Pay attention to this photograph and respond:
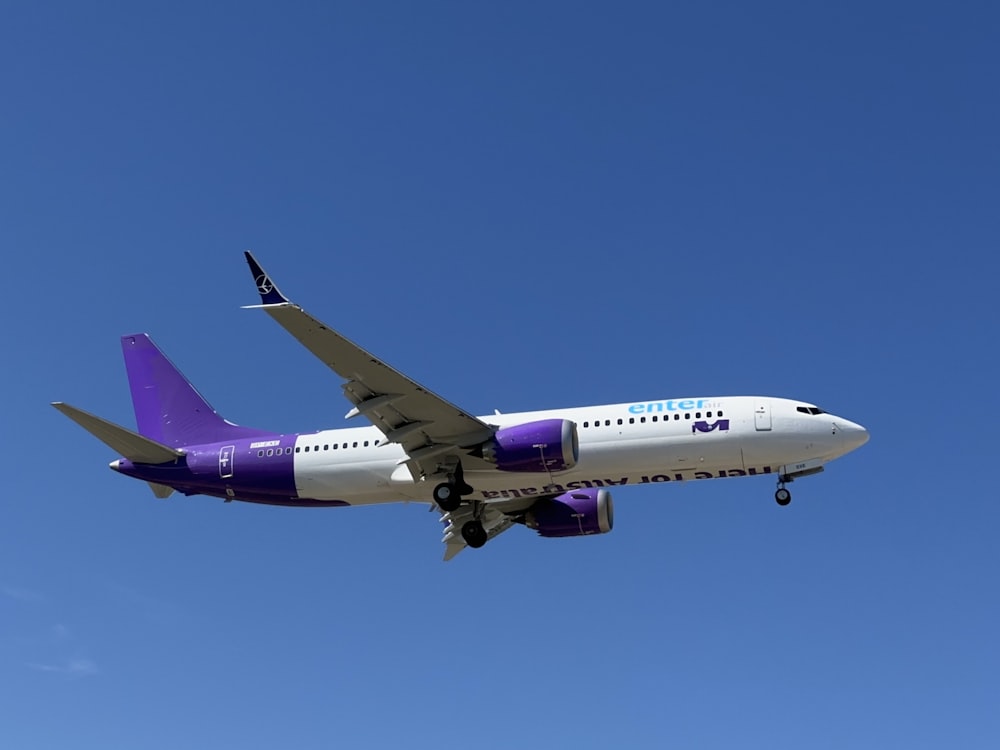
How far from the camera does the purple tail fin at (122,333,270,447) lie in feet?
157

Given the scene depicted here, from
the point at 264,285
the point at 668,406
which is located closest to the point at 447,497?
the point at 668,406

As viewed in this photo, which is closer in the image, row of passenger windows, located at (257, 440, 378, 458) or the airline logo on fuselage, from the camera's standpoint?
Answer: the airline logo on fuselage

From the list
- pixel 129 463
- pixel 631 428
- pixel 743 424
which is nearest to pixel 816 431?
pixel 743 424

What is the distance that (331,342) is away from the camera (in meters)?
38.7

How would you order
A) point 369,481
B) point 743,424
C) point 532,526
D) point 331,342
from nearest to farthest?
point 331,342, point 743,424, point 369,481, point 532,526

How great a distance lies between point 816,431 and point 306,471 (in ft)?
56.1

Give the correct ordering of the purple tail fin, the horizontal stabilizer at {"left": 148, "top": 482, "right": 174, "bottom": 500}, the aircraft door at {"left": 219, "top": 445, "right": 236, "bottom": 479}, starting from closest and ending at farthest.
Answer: the aircraft door at {"left": 219, "top": 445, "right": 236, "bottom": 479}, the horizontal stabilizer at {"left": 148, "top": 482, "right": 174, "bottom": 500}, the purple tail fin

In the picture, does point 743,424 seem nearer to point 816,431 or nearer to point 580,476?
point 816,431

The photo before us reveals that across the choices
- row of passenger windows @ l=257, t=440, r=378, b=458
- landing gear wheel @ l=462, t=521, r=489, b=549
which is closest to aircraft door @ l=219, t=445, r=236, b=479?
row of passenger windows @ l=257, t=440, r=378, b=458

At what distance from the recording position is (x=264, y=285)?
3656 centimetres

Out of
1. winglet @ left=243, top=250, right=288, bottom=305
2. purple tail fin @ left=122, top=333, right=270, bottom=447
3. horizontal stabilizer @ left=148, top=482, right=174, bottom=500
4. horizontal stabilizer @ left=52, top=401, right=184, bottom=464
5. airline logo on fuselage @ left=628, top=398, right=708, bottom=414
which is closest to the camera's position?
winglet @ left=243, top=250, right=288, bottom=305

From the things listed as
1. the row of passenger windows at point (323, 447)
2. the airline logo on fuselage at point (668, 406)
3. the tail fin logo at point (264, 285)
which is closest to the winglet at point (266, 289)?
the tail fin logo at point (264, 285)

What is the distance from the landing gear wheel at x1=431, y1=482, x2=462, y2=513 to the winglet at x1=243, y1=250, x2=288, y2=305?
9771 millimetres

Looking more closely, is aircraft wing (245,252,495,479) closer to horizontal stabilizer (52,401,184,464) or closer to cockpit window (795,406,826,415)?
horizontal stabilizer (52,401,184,464)
